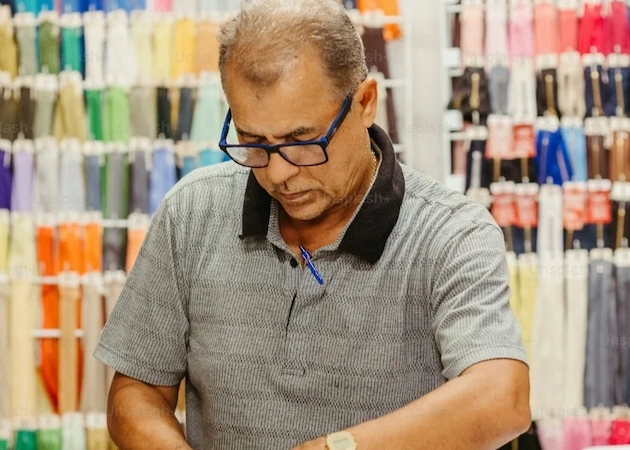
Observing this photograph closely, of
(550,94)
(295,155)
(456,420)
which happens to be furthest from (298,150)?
(550,94)

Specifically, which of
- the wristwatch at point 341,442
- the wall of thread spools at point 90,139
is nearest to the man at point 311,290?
the wristwatch at point 341,442

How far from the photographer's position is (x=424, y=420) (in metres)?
1.17

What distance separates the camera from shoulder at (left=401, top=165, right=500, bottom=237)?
4.49 ft

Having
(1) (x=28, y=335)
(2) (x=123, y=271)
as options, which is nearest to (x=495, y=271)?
(2) (x=123, y=271)

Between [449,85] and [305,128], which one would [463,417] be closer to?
[305,128]

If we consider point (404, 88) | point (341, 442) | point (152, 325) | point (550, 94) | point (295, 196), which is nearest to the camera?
point (341, 442)

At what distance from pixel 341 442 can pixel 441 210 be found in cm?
46

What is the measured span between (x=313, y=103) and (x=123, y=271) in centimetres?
203

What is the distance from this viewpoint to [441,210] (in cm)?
140

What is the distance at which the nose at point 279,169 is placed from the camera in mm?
1287

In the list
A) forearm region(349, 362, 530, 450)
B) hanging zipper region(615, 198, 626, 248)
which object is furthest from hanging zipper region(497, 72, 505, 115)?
forearm region(349, 362, 530, 450)

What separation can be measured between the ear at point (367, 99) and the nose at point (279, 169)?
16 cm

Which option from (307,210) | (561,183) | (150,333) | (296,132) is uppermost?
(296,132)

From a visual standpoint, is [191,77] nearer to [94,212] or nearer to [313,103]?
[94,212]
